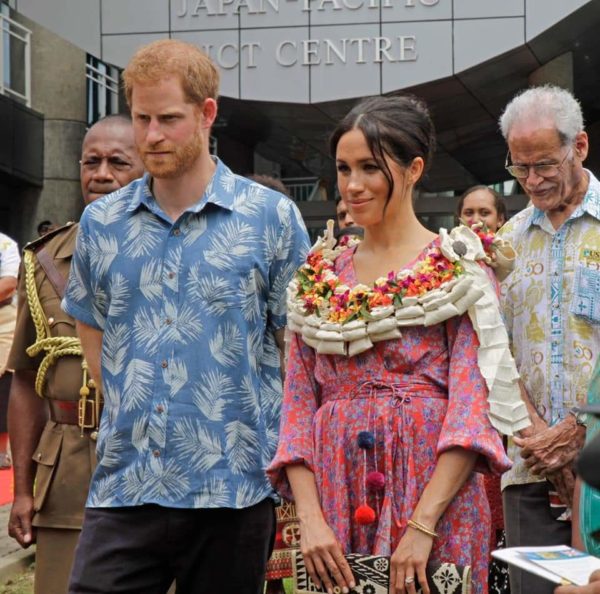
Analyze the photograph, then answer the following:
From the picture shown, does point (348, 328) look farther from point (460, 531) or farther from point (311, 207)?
point (311, 207)

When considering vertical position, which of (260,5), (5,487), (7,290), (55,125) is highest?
(260,5)

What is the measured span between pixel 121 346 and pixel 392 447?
0.88 metres

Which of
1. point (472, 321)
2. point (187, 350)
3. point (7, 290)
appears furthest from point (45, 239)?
point (7, 290)

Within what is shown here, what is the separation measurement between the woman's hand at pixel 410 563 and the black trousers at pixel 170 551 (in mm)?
546

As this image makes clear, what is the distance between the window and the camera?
83.7 feet

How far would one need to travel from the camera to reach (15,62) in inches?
918

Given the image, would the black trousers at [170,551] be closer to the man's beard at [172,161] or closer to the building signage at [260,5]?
the man's beard at [172,161]

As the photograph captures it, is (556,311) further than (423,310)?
Yes

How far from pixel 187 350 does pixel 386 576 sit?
0.88m

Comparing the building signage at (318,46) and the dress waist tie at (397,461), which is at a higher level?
the building signage at (318,46)

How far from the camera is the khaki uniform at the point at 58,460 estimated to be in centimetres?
477

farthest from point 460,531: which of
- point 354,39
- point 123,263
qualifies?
point 354,39

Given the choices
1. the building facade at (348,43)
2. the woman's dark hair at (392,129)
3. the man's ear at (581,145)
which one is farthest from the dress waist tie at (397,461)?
the building facade at (348,43)

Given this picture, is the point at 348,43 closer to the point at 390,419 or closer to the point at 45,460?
the point at 45,460
